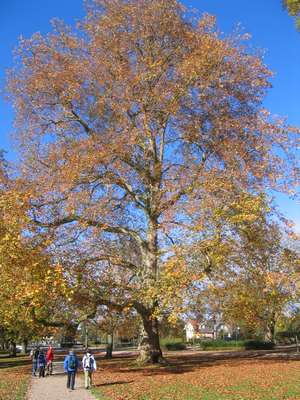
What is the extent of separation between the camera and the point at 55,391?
17.7 meters

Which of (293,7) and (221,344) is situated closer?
(293,7)

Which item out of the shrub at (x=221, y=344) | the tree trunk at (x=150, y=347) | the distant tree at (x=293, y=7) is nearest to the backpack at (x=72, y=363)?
the tree trunk at (x=150, y=347)

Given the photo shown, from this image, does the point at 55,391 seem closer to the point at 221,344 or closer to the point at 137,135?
the point at 137,135

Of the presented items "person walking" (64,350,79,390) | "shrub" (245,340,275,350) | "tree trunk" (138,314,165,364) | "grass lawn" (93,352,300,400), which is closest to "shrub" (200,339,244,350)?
"shrub" (245,340,275,350)

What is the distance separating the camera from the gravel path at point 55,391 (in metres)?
15.7

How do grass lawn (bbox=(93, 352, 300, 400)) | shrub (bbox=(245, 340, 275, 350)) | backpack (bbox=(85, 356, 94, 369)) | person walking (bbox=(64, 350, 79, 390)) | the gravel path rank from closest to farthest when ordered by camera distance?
grass lawn (bbox=(93, 352, 300, 400)) < the gravel path < person walking (bbox=(64, 350, 79, 390)) < backpack (bbox=(85, 356, 94, 369)) < shrub (bbox=(245, 340, 275, 350))

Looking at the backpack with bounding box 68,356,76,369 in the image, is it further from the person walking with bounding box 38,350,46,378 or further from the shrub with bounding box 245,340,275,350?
the shrub with bounding box 245,340,275,350

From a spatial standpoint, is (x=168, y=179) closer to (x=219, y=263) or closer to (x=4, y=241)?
(x=219, y=263)

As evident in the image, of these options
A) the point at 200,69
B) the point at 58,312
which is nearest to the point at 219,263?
the point at 58,312

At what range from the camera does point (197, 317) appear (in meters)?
23.4

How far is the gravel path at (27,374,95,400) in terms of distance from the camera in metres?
15.7

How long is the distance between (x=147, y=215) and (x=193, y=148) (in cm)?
467

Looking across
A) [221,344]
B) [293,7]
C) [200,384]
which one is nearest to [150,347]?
[200,384]

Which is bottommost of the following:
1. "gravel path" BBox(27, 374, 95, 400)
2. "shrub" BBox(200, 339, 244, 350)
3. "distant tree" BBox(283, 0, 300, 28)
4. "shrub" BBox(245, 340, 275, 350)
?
"gravel path" BBox(27, 374, 95, 400)
